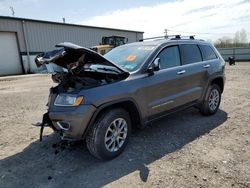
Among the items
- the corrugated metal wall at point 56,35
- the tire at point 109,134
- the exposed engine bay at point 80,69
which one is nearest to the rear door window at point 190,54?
the exposed engine bay at point 80,69

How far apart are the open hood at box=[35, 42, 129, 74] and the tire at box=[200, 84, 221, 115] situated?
8.81ft

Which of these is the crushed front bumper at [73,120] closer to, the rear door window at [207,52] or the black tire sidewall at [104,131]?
the black tire sidewall at [104,131]

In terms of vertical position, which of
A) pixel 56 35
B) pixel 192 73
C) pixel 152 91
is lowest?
pixel 152 91

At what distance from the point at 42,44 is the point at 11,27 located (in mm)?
3500

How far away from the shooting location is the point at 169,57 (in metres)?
4.78

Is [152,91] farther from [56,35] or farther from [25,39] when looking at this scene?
[56,35]

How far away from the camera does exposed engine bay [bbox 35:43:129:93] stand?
360 cm

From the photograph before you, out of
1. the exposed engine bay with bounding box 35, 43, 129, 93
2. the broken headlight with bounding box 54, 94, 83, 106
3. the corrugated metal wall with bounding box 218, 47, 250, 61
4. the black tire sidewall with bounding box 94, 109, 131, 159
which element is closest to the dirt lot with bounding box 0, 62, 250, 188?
the black tire sidewall with bounding box 94, 109, 131, 159

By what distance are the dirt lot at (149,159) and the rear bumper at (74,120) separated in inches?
22.2

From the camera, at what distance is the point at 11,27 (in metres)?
22.9

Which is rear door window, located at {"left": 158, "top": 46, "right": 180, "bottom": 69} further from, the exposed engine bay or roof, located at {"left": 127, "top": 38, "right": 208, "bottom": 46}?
the exposed engine bay

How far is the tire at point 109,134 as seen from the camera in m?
3.57

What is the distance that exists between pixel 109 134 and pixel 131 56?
64.1 inches

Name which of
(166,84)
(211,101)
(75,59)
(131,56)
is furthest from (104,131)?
(211,101)
